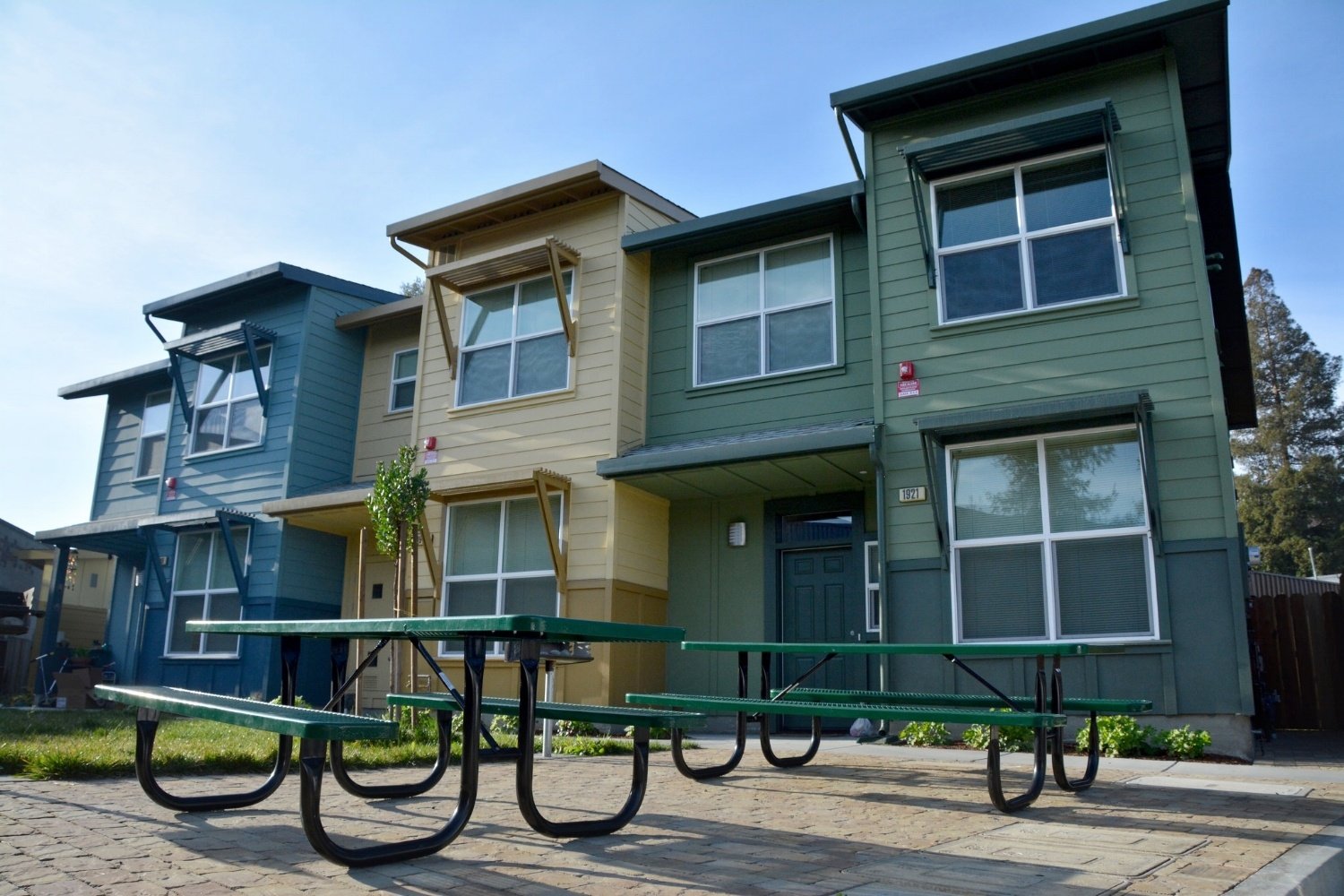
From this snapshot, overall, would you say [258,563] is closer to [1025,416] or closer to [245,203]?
[245,203]

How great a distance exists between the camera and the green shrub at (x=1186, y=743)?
24.3 ft

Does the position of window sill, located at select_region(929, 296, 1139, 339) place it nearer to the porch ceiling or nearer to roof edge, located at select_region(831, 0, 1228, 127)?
the porch ceiling

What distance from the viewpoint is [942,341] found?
368 inches

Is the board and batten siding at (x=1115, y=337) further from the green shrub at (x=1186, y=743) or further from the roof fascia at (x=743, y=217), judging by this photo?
the green shrub at (x=1186, y=743)

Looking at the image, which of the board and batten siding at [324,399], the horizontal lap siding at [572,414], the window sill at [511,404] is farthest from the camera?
the board and batten siding at [324,399]

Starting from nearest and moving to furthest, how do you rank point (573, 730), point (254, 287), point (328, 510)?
1. point (573, 730)
2. point (328, 510)
3. point (254, 287)

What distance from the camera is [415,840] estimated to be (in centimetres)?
347

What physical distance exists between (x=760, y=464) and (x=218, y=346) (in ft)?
30.9

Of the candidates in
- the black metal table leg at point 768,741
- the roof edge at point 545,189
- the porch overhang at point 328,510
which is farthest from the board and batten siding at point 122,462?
the black metal table leg at point 768,741

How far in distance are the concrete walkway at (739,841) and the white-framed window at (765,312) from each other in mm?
5766

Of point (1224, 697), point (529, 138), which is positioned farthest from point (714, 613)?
point (529, 138)

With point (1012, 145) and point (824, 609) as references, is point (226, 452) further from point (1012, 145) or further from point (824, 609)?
point (1012, 145)

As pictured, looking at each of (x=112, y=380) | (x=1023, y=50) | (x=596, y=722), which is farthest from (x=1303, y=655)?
(x=112, y=380)

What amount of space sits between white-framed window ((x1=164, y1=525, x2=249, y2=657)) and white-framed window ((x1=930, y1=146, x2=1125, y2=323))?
10.3m
